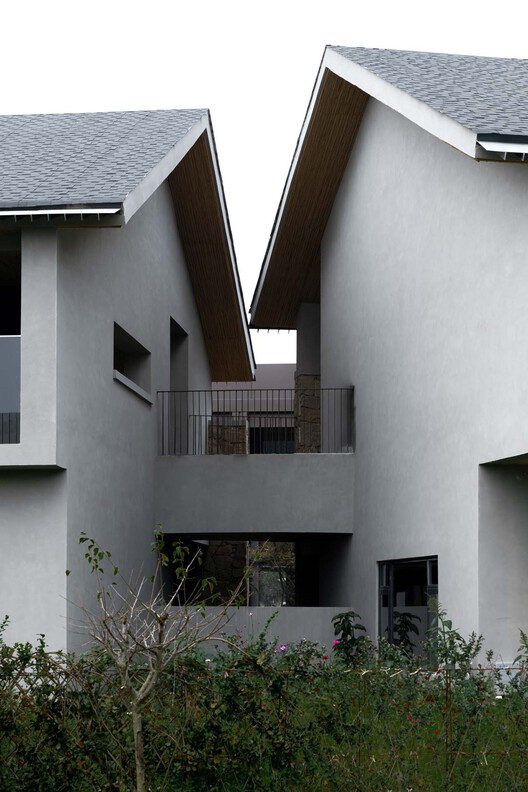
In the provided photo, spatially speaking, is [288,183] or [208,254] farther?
[208,254]

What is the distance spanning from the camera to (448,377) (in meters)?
11.9

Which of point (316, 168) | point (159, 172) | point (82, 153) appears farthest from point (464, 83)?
point (316, 168)

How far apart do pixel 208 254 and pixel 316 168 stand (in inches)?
129

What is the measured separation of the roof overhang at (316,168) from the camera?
38.5 ft

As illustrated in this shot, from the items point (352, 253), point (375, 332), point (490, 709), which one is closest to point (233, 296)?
point (352, 253)

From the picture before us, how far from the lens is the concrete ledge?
54.4 feet

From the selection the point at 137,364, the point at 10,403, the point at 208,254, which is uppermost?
the point at 208,254

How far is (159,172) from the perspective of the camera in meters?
13.0

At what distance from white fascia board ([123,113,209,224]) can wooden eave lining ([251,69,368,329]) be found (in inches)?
76.3

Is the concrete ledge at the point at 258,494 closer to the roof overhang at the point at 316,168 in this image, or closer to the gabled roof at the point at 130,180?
the gabled roof at the point at 130,180

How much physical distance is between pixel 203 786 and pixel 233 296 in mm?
16245

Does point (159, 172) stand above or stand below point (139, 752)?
above

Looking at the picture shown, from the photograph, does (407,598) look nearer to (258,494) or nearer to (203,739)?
(258,494)

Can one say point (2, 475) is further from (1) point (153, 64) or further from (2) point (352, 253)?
(1) point (153, 64)
